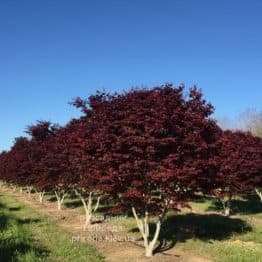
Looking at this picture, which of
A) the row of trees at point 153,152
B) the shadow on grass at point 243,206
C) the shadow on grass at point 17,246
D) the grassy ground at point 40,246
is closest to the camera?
the shadow on grass at point 17,246

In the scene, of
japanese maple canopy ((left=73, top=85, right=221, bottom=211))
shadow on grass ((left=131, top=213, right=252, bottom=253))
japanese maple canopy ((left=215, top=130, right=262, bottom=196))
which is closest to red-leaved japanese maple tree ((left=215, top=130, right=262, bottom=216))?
japanese maple canopy ((left=215, top=130, right=262, bottom=196))

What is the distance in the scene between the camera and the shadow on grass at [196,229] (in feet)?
55.3

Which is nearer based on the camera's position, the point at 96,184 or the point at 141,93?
the point at 141,93

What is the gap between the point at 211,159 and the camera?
13.9 meters

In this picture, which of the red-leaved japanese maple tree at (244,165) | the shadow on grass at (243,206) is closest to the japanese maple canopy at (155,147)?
the red-leaved japanese maple tree at (244,165)

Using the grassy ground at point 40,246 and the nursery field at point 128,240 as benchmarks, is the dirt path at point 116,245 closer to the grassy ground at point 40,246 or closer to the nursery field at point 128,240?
the nursery field at point 128,240

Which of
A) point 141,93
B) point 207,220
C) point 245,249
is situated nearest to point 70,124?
point 207,220

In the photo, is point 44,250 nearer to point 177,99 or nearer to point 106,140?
point 106,140

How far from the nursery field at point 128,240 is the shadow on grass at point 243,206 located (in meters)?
4.44

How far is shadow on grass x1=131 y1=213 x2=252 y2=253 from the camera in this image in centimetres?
1684

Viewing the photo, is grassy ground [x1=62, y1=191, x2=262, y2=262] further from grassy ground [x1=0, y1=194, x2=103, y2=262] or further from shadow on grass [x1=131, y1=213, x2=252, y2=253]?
grassy ground [x1=0, y1=194, x2=103, y2=262]

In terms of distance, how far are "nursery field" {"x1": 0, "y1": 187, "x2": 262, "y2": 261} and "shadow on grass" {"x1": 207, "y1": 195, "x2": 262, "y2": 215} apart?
4.44m

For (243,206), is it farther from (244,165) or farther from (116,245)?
(116,245)

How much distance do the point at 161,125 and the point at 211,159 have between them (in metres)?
1.87
